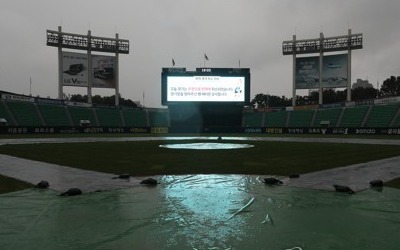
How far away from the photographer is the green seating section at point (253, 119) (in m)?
86.6

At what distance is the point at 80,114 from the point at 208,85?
32.6 m

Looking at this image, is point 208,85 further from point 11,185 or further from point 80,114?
point 11,185

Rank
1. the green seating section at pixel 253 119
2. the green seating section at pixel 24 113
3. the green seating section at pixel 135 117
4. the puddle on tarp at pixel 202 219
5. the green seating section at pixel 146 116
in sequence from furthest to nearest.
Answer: the green seating section at pixel 253 119 < the green seating section at pixel 135 117 < the green seating section at pixel 146 116 < the green seating section at pixel 24 113 < the puddle on tarp at pixel 202 219

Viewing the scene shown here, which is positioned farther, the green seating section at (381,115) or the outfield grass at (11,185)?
the green seating section at (381,115)

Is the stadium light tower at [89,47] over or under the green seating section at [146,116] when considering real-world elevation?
over

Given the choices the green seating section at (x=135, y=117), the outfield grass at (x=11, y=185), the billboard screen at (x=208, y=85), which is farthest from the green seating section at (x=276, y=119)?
the outfield grass at (x=11, y=185)

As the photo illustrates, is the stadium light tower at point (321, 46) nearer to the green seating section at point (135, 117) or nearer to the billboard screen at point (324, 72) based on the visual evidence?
the billboard screen at point (324, 72)

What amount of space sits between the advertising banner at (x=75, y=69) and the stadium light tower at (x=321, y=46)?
1737 inches

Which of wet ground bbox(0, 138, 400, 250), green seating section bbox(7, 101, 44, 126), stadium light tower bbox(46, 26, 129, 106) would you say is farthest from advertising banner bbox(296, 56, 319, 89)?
wet ground bbox(0, 138, 400, 250)

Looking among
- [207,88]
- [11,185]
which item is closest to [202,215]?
[11,185]

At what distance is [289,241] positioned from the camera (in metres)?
5.98

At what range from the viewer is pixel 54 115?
236 feet

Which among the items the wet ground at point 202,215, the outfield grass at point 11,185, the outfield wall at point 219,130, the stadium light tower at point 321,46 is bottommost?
the outfield wall at point 219,130

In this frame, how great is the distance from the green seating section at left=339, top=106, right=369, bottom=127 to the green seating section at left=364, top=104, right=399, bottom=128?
1.51m
